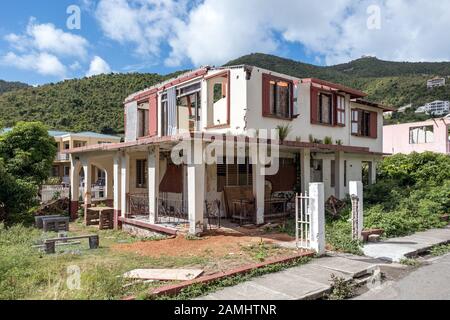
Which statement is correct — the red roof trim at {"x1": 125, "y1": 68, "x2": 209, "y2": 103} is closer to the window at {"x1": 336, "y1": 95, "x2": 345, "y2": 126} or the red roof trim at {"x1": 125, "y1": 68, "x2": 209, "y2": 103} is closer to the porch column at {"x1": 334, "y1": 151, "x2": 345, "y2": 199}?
the window at {"x1": 336, "y1": 95, "x2": 345, "y2": 126}

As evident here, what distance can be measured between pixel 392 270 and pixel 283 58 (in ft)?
159

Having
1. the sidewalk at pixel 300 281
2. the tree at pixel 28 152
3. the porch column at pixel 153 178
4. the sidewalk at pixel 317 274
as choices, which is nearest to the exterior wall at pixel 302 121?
the porch column at pixel 153 178

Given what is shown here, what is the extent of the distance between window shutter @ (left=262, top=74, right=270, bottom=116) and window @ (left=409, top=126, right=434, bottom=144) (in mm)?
23726

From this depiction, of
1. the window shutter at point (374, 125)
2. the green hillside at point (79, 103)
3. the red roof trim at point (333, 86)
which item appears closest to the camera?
the red roof trim at point (333, 86)

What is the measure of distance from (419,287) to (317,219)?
8.10 ft

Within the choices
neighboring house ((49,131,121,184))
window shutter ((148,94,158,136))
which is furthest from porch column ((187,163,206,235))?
neighboring house ((49,131,121,184))

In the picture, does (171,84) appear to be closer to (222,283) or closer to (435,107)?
(222,283)

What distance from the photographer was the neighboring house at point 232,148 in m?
12.5

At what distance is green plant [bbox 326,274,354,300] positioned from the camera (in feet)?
19.3

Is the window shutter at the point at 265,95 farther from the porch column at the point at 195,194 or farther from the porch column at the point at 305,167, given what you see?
the porch column at the point at 195,194

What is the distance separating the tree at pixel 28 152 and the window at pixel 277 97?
1271 cm

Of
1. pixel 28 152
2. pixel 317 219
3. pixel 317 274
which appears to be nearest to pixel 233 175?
pixel 317 219

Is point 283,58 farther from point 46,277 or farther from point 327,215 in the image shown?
point 46,277

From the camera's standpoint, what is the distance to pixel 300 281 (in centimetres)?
633
